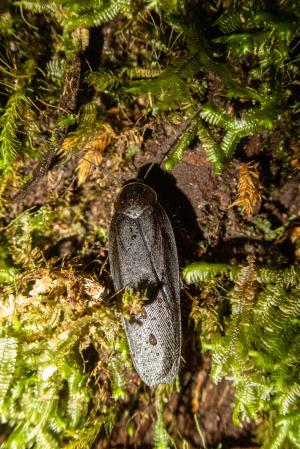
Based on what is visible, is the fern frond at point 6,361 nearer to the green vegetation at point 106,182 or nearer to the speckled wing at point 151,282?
the green vegetation at point 106,182

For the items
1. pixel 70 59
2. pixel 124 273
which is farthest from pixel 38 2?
pixel 124 273

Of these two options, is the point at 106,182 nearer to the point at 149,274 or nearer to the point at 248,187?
the point at 149,274

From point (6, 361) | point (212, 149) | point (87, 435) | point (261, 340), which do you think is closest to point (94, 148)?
point (212, 149)

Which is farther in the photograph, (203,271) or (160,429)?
(160,429)

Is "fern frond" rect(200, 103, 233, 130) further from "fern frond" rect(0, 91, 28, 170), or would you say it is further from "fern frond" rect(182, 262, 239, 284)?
"fern frond" rect(0, 91, 28, 170)

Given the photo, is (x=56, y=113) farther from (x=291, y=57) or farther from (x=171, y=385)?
(x=171, y=385)
